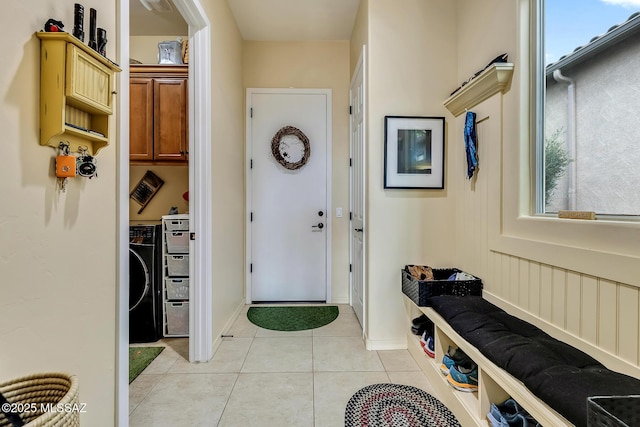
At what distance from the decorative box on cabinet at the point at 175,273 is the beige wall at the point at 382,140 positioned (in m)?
1.51

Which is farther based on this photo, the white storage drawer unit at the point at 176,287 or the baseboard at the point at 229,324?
the white storage drawer unit at the point at 176,287

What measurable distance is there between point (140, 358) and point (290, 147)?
2396 mm

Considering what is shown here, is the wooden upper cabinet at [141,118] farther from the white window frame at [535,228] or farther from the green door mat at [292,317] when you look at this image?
the white window frame at [535,228]

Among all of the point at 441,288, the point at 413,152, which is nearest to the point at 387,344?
the point at 441,288

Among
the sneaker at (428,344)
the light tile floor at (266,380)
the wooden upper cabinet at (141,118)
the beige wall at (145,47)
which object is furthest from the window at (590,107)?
the beige wall at (145,47)

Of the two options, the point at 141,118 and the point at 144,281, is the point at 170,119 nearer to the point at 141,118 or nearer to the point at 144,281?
the point at 141,118

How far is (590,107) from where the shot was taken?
139 cm

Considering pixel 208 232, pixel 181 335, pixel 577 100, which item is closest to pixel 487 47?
pixel 577 100

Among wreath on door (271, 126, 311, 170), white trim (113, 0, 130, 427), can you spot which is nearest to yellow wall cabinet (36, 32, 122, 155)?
white trim (113, 0, 130, 427)

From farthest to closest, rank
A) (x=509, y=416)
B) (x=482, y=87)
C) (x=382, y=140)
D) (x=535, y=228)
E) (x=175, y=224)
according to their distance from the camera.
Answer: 1. (x=175, y=224)
2. (x=382, y=140)
3. (x=482, y=87)
4. (x=535, y=228)
5. (x=509, y=416)

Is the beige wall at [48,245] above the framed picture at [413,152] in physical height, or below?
below

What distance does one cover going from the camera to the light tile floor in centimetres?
164

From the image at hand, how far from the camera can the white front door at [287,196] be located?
346 centimetres

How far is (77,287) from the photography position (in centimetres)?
103
